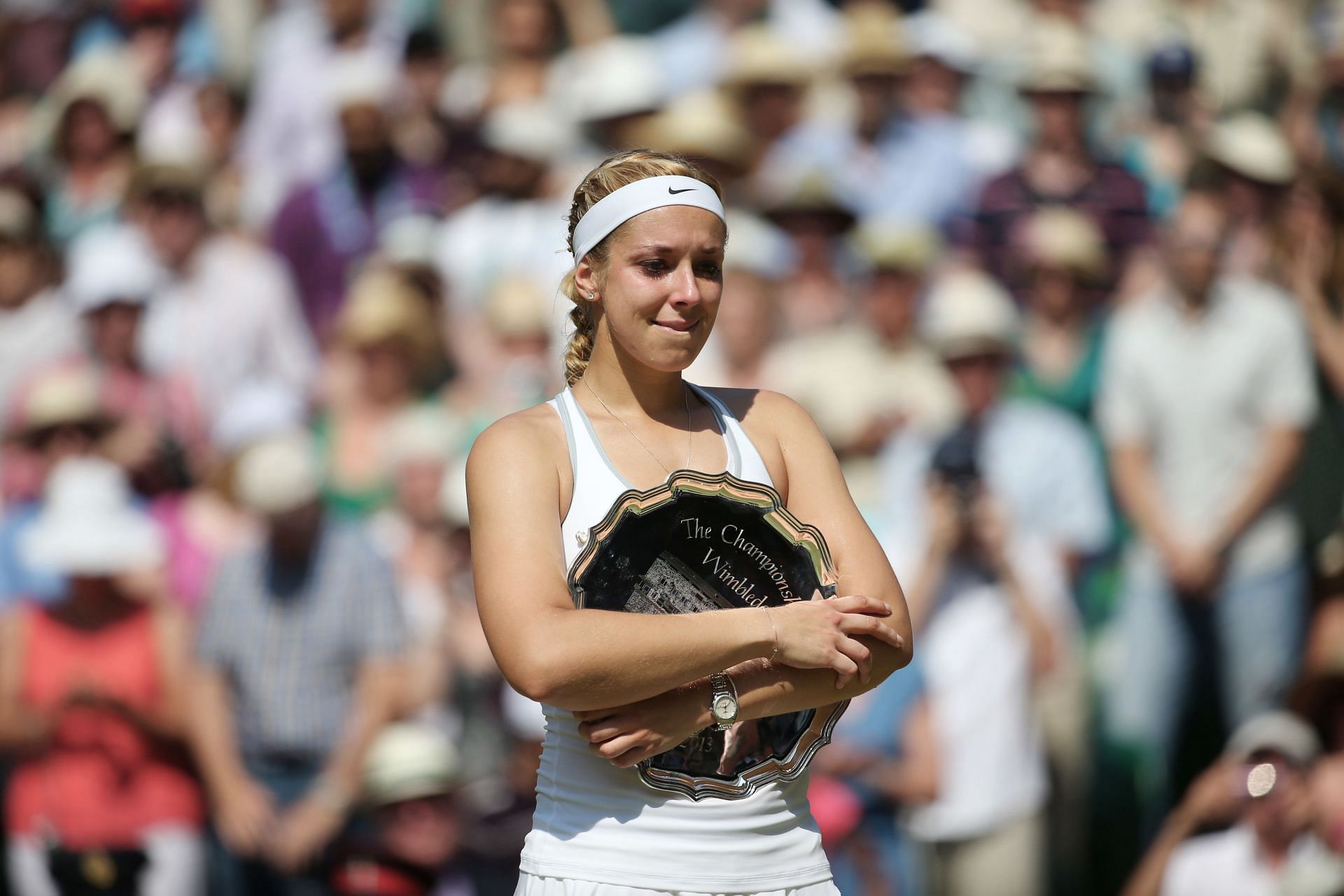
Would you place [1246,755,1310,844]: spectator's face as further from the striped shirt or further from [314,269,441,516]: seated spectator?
[314,269,441,516]: seated spectator

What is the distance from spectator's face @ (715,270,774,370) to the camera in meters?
6.65

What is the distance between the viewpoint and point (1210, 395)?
6395 mm

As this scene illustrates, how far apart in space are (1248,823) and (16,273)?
597 cm

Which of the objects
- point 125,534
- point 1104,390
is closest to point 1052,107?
point 1104,390

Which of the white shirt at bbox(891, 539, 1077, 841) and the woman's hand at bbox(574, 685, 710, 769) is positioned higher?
the woman's hand at bbox(574, 685, 710, 769)

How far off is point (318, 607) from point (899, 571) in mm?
2145

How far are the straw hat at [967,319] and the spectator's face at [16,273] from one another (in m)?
4.29

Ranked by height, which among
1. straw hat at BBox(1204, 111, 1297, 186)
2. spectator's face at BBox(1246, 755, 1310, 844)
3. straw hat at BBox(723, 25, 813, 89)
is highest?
straw hat at BBox(723, 25, 813, 89)

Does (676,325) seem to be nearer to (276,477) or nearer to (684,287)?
(684,287)

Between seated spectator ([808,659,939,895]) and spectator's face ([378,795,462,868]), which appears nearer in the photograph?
spectator's face ([378,795,462,868])

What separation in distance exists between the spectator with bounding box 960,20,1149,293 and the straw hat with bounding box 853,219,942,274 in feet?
0.61

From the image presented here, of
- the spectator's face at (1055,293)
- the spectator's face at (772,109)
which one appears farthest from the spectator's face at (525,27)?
the spectator's face at (1055,293)

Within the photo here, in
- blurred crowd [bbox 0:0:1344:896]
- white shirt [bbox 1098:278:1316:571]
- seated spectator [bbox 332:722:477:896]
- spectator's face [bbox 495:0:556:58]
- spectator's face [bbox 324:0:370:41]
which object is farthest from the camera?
spectator's face [bbox 324:0:370:41]

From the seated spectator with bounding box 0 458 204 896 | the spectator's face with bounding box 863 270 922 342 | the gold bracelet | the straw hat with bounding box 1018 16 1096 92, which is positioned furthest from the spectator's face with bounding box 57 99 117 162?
the gold bracelet
